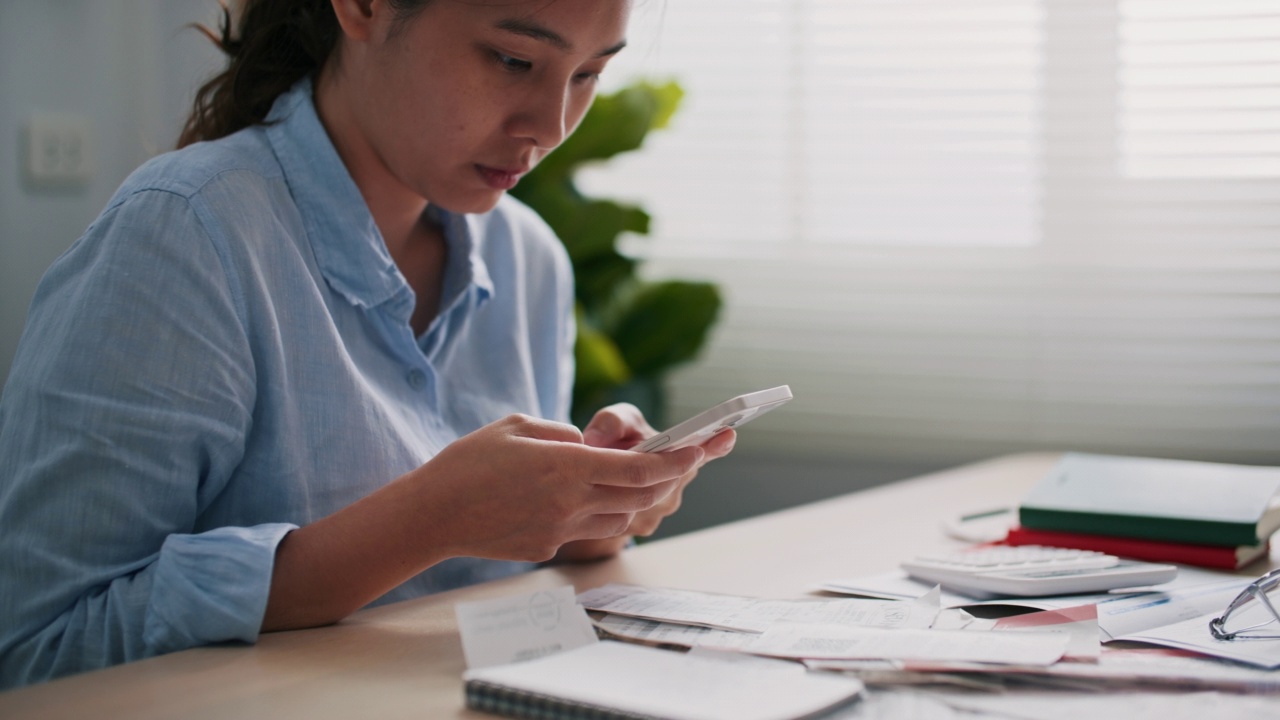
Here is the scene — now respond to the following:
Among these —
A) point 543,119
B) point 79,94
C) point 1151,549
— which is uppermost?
point 79,94

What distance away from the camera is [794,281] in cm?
228

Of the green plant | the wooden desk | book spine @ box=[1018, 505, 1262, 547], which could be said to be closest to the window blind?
the green plant

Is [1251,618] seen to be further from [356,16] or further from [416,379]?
[356,16]

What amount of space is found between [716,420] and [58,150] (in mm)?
1511

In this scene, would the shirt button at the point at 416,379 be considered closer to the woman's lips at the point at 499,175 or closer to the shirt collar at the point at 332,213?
the shirt collar at the point at 332,213

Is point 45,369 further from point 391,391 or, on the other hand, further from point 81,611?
point 391,391

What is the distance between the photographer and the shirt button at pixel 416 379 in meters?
1.05

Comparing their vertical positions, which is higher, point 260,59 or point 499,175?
point 260,59

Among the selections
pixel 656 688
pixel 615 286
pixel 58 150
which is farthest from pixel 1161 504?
pixel 58 150

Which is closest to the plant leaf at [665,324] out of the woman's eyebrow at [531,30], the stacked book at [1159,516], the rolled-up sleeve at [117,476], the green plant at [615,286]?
the green plant at [615,286]

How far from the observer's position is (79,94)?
1.90m

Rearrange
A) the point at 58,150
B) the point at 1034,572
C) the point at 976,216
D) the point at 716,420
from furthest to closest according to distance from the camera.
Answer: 1. the point at 976,216
2. the point at 58,150
3. the point at 1034,572
4. the point at 716,420

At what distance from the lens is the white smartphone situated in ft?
2.54

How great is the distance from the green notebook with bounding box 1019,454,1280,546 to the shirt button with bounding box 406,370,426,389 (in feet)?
1.93
